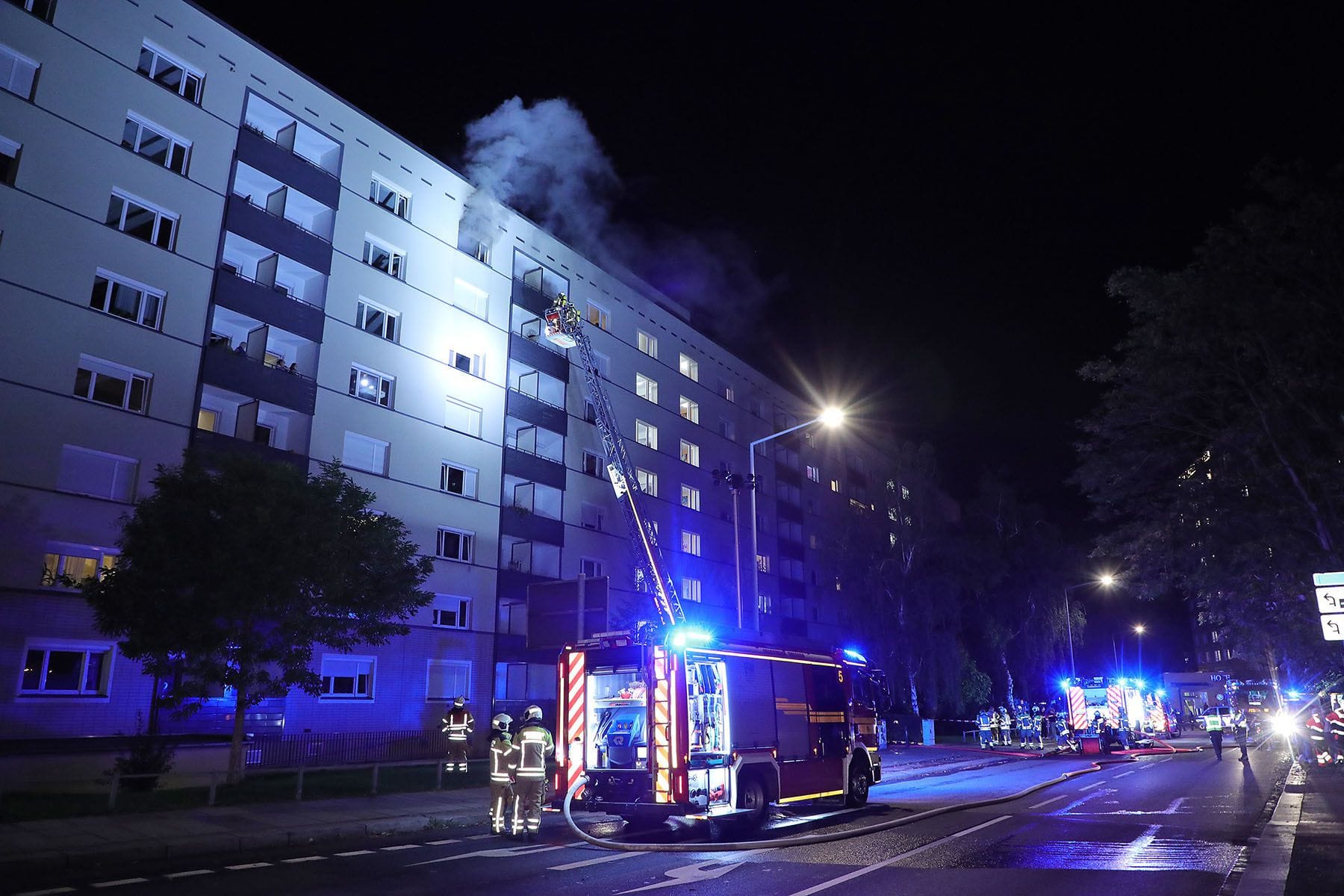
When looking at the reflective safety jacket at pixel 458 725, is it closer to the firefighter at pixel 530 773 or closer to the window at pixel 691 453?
the firefighter at pixel 530 773

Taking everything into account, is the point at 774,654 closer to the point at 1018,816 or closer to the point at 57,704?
the point at 1018,816

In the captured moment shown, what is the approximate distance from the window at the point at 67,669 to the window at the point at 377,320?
39.6 feet

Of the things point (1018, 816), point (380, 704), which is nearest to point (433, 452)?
point (380, 704)

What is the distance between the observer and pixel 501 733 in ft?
42.5

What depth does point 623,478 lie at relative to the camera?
92.4 ft

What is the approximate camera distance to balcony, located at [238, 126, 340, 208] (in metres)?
25.5

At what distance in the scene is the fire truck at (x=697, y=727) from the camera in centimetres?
1232

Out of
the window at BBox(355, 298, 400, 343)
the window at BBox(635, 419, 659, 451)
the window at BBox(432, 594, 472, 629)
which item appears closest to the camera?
the window at BBox(355, 298, 400, 343)

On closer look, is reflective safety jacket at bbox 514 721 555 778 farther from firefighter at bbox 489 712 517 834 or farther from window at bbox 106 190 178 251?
window at bbox 106 190 178 251

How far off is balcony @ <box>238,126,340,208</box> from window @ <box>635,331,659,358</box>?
16.5 m

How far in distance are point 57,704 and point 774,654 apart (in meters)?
16.2

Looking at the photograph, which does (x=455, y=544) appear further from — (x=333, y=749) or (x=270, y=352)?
(x=333, y=749)

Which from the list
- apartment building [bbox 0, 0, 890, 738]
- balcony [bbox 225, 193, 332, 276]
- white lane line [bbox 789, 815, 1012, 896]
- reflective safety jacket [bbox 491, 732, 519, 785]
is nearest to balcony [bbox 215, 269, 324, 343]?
apartment building [bbox 0, 0, 890, 738]

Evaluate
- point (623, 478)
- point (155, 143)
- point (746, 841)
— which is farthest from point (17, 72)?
point (746, 841)
